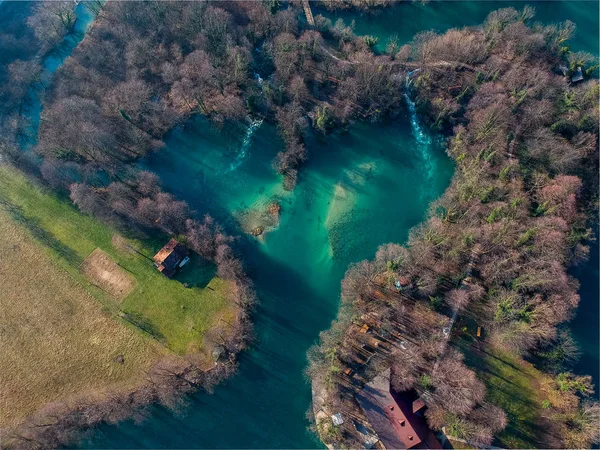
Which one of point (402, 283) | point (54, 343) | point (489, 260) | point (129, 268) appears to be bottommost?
point (54, 343)

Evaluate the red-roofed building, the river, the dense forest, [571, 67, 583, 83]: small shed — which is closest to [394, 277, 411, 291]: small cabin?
the dense forest

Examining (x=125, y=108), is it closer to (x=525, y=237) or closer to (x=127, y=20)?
(x=127, y=20)

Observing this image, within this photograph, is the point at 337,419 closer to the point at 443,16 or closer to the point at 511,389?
the point at 511,389

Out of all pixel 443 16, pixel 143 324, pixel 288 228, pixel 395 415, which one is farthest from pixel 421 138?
pixel 143 324

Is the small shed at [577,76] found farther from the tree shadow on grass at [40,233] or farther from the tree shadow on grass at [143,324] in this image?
the tree shadow on grass at [40,233]

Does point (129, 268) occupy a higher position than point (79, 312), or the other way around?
point (129, 268)

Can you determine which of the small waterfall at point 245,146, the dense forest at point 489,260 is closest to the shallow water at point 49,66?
the small waterfall at point 245,146
